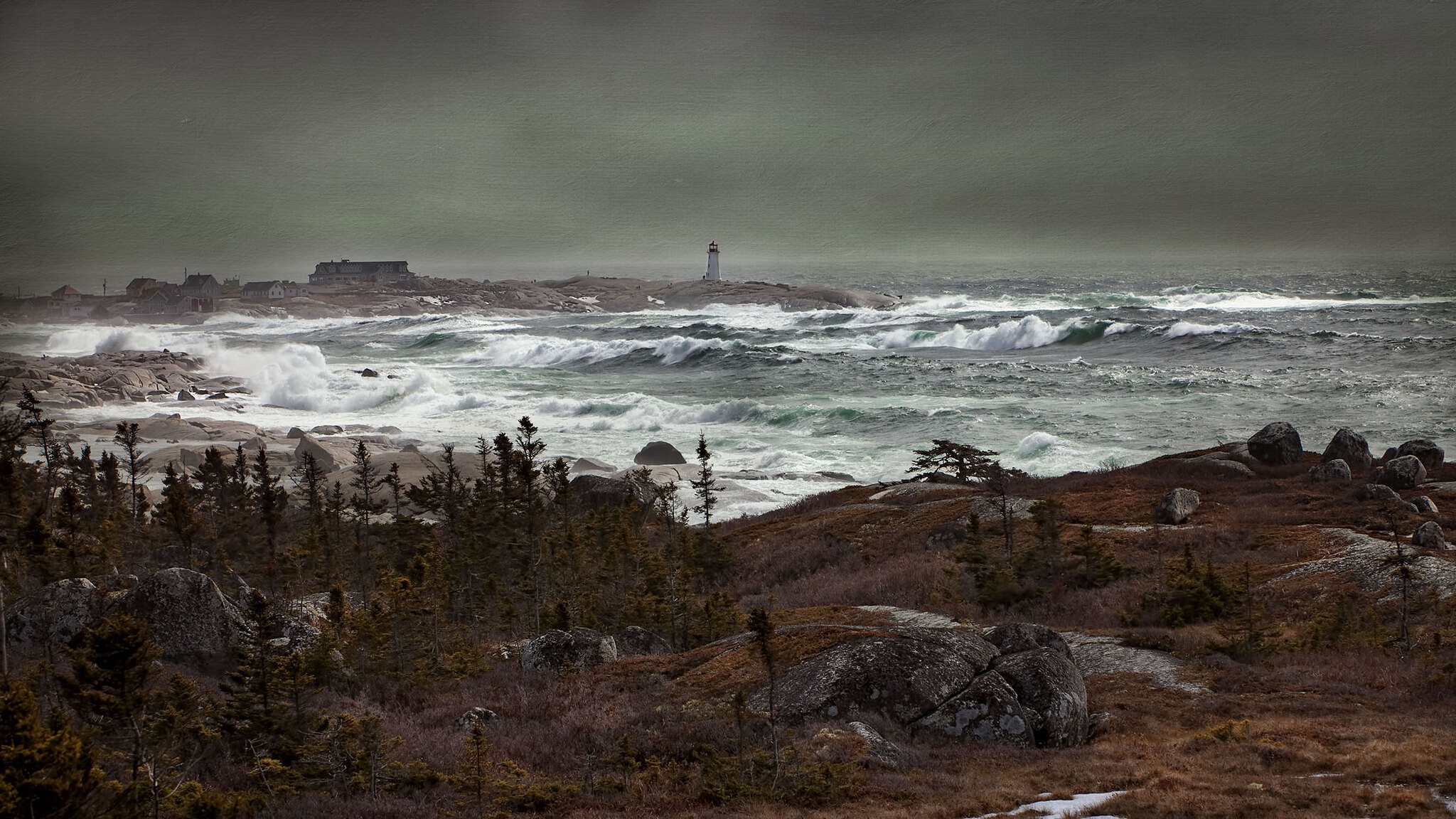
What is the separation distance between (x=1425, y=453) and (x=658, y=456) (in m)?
33.5

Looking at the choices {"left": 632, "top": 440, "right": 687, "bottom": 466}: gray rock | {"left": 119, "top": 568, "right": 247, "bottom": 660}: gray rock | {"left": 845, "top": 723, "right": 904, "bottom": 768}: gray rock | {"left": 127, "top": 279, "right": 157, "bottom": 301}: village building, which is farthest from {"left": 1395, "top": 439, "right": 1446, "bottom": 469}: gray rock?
{"left": 127, "top": 279, "right": 157, "bottom": 301}: village building

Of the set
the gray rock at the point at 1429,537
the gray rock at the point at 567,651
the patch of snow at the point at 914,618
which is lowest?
the gray rock at the point at 567,651

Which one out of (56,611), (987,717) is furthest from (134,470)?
(987,717)

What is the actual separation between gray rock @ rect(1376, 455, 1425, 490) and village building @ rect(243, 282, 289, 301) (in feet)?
543

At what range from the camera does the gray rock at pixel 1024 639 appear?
13492mm

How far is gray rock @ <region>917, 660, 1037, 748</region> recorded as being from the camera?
11.6 metres

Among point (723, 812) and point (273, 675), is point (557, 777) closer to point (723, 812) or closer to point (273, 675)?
point (723, 812)

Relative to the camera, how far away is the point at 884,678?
12219 mm

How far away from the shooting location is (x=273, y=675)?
1124cm

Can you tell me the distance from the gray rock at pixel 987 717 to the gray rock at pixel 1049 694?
12 centimetres

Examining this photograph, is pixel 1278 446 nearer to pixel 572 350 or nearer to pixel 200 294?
pixel 572 350

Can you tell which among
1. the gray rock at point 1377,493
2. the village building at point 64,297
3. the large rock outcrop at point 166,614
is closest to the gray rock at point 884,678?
the large rock outcrop at point 166,614

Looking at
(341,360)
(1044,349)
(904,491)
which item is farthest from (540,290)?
(904,491)

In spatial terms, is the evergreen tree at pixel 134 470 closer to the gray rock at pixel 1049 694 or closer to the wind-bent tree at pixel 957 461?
the wind-bent tree at pixel 957 461
